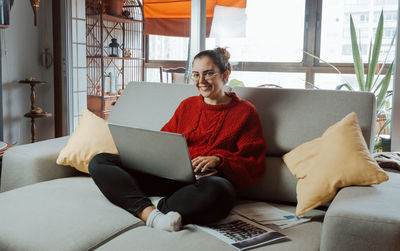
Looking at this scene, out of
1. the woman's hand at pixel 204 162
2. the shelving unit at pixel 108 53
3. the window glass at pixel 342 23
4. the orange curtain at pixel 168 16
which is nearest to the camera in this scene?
the woman's hand at pixel 204 162

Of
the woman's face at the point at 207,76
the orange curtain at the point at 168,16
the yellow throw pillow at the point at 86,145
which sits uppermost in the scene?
the orange curtain at the point at 168,16

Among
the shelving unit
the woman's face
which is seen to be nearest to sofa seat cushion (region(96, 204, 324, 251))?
the woman's face

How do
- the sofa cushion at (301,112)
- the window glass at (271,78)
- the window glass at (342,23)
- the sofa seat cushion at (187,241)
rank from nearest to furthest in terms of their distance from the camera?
the sofa seat cushion at (187,241)
the sofa cushion at (301,112)
the window glass at (342,23)
the window glass at (271,78)

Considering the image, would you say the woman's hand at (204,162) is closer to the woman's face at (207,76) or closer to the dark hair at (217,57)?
the woman's face at (207,76)

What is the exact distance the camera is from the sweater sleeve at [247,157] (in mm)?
1771

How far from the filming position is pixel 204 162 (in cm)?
173

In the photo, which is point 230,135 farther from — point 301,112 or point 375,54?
point 375,54

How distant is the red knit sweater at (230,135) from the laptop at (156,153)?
4.8 inches

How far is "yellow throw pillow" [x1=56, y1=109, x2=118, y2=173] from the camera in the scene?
2072mm

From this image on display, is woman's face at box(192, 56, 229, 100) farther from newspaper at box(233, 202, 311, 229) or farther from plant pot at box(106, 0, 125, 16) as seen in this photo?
plant pot at box(106, 0, 125, 16)

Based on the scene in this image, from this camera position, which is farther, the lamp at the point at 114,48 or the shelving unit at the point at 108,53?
the lamp at the point at 114,48

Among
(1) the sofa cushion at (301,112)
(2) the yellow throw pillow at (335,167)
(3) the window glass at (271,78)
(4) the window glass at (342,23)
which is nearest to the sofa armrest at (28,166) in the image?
(1) the sofa cushion at (301,112)

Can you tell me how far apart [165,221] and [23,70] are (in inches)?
115

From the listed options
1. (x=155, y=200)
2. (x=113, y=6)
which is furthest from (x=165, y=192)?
(x=113, y=6)
